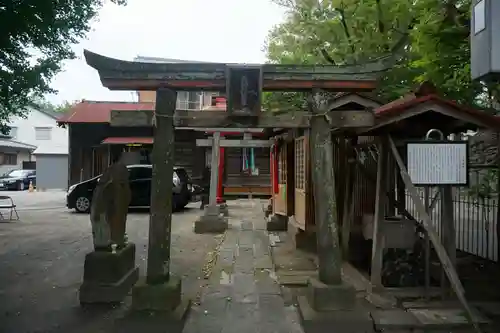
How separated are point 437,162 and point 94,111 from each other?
857 inches

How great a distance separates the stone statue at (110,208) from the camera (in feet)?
20.9

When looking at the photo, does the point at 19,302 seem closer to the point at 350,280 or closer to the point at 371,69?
the point at 350,280

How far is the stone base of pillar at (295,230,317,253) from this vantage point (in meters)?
9.33

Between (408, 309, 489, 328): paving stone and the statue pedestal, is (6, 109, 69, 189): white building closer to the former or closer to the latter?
the statue pedestal

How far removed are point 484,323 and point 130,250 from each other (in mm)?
5039

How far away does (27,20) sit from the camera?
316 inches

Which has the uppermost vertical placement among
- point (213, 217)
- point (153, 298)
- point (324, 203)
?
point (324, 203)

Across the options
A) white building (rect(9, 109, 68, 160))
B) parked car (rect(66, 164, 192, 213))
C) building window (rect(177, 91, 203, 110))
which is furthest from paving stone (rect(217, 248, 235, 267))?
white building (rect(9, 109, 68, 160))

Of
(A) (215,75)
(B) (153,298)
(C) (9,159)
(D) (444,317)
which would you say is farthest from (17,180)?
(D) (444,317)

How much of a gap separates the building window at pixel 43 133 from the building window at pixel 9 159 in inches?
152

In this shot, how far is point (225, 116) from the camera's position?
18.5ft

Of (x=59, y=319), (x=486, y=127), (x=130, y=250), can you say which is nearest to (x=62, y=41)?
(x=130, y=250)

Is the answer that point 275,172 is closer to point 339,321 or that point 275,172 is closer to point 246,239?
point 246,239

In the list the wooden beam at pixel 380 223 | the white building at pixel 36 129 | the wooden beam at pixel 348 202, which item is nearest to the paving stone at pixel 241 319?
the wooden beam at pixel 380 223
